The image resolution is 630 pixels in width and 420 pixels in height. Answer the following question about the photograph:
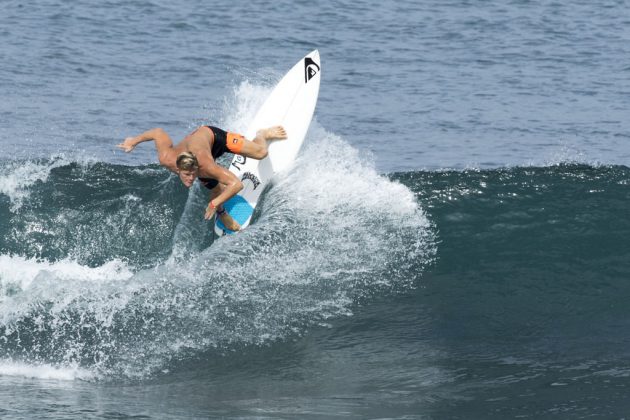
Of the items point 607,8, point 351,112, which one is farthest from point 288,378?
point 607,8

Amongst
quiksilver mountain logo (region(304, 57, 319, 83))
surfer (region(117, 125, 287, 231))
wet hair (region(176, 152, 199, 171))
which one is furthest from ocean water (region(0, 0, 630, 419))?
wet hair (region(176, 152, 199, 171))

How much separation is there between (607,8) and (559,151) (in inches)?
506

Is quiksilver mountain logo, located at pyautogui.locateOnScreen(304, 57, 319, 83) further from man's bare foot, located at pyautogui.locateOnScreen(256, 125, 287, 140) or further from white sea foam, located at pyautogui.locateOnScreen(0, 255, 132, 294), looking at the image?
white sea foam, located at pyautogui.locateOnScreen(0, 255, 132, 294)

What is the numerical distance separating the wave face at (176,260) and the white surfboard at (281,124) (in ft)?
0.56

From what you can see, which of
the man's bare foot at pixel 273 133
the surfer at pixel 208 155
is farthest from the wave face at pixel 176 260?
the surfer at pixel 208 155

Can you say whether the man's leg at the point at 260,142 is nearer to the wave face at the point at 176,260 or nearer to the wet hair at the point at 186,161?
the wave face at the point at 176,260

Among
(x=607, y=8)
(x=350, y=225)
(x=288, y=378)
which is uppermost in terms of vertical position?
(x=607, y=8)

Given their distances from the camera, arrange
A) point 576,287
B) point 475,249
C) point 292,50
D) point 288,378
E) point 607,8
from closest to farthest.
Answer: point 288,378 < point 576,287 < point 475,249 < point 292,50 < point 607,8

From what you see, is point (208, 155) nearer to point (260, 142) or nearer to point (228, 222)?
point (228, 222)

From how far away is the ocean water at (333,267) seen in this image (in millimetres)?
8297

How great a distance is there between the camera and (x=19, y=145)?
16281 millimetres

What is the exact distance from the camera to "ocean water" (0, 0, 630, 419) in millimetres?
8297

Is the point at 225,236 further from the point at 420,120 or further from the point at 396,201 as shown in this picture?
the point at 420,120

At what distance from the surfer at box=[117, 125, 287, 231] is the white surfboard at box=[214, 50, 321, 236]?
0.28 metres
